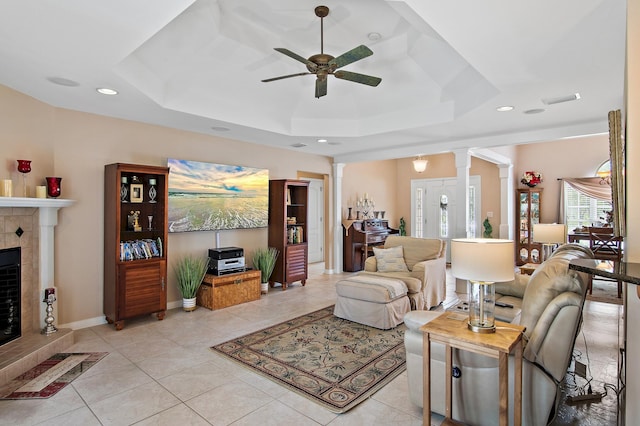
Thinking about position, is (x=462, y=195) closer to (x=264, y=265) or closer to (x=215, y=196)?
(x=264, y=265)

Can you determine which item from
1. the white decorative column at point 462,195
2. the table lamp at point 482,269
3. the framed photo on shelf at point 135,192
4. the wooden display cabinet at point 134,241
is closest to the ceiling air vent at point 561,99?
the white decorative column at point 462,195

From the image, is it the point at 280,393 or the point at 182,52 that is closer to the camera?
the point at 280,393

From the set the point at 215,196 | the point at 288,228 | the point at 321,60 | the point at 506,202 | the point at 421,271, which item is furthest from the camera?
the point at 506,202

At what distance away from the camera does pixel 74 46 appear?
2455 millimetres

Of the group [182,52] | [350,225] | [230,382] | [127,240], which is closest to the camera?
[230,382]

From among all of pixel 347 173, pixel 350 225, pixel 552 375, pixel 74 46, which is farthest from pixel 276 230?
pixel 552 375

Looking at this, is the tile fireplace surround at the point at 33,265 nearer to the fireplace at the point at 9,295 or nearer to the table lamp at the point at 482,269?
the fireplace at the point at 9,295

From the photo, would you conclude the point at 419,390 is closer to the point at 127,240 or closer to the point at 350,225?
the point at 127,240

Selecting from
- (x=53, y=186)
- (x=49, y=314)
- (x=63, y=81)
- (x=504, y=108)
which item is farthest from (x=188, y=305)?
(x=504, y=108)

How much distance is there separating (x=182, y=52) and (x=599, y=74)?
374cm

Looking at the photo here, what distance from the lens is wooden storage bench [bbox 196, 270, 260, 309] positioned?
473 centimetres

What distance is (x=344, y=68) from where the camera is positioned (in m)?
3.88

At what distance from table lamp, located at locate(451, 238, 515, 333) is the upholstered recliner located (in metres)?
0.23

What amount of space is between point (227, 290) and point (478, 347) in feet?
12.0
